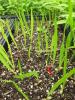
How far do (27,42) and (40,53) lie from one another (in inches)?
9.2

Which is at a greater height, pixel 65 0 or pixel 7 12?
pixel 65 0

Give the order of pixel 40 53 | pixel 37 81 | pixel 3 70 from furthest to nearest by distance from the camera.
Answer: pixel 40 53 → pixel 3 70 → pixel 37 81

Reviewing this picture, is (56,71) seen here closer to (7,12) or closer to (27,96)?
(27,96)

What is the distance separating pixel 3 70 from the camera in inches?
56.3

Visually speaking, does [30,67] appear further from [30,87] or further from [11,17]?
[11,17]

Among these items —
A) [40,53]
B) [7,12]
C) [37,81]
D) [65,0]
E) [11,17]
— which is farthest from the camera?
[7,12]

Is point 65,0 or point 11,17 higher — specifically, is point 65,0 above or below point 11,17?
above

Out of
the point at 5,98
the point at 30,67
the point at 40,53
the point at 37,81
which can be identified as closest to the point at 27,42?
the point at 40,53

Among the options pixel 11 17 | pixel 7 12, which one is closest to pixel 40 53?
pixel 11 17

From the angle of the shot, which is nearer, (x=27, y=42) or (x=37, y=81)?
(x=37, y=81)

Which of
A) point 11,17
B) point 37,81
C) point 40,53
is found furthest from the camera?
point 11,17

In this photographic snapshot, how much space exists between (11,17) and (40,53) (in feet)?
2.94

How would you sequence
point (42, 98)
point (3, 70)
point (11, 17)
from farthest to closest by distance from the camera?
1. point (11, 17)
2. point (3, 70)
3. point (42, 98)

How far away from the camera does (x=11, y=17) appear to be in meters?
2.35
